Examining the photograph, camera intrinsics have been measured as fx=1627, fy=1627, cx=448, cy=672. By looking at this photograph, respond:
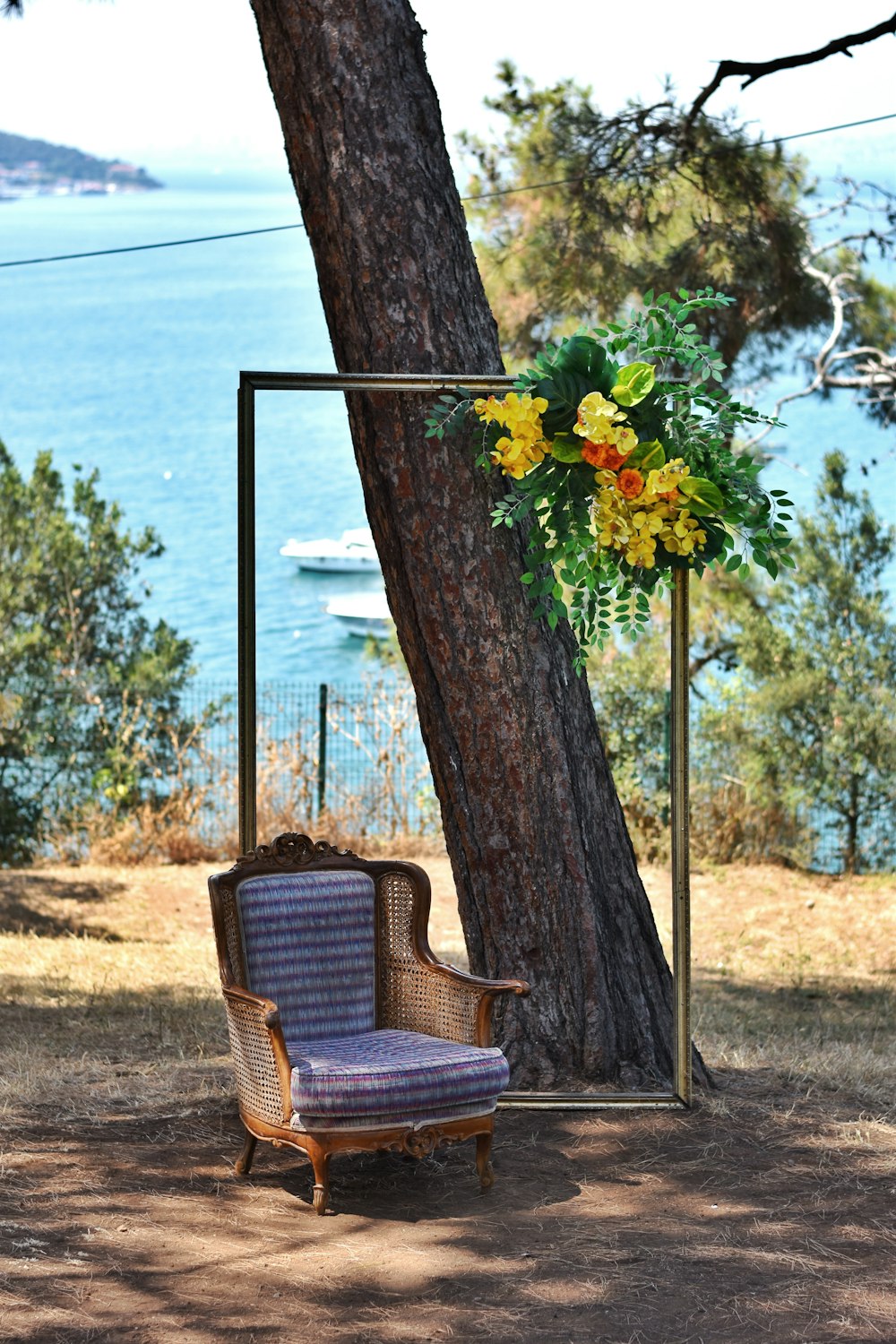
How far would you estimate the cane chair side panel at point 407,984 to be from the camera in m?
4.00

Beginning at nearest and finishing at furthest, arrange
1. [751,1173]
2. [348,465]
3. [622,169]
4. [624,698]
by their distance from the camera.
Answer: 1. [751,1173]
2. [622,169]
3. [624,698]
4. [348,465]

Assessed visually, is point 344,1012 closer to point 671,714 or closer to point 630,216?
point 671,714

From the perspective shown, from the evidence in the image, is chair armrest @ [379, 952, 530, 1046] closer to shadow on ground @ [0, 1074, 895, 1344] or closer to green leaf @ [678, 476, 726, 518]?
shadow on ground @ [0, 1074, 895, 1344]

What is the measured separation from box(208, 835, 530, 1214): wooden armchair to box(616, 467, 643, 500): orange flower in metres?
1.08

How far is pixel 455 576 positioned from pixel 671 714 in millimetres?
679

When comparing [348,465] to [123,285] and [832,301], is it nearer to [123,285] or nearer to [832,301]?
[123,285]

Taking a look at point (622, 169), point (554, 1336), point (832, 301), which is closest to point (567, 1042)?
point (554, 1336)

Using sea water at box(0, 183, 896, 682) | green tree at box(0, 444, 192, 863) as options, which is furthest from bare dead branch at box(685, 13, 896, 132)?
sea water at box(0, 183, 896, 682)

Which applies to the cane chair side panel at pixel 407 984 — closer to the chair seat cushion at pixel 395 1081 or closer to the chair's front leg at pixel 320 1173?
the chair seat cushion at pixel 395 1081

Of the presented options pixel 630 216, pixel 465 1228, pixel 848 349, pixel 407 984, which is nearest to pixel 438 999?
pixel 407 984

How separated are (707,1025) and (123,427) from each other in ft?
176

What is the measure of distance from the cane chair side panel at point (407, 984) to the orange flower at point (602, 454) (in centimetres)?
117

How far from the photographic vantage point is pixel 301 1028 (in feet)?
13.3

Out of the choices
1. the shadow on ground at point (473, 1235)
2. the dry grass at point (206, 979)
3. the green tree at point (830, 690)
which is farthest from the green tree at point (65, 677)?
the shadow on ground at point (473, 1235)
